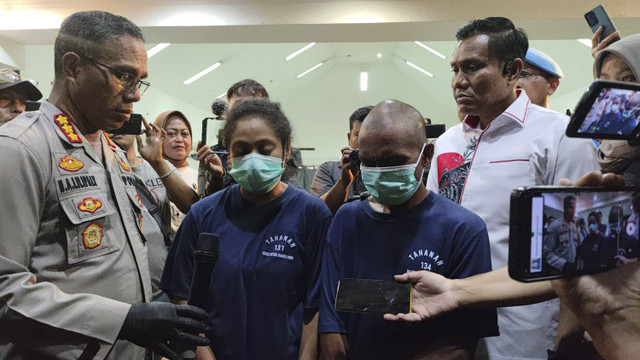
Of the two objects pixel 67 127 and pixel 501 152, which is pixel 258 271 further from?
pixel 501 152

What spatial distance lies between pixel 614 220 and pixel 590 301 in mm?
151

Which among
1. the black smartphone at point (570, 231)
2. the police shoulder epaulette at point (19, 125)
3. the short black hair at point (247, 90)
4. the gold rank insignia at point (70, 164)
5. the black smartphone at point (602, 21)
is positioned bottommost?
the black smartphone at point (570, 231)

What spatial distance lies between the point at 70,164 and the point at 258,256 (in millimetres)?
639

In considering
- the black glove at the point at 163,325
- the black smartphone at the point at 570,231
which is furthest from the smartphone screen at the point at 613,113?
the black glove at the point at 163,325

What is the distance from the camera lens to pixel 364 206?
155cm

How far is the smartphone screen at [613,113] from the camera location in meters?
0.75

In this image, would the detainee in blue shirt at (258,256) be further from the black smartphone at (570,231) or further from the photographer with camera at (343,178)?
the black smartphone at (570,231)

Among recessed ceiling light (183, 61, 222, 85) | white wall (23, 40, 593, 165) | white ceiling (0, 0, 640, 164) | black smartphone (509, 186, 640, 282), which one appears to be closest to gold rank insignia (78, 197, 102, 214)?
black smartphone (509, 186, 640, 282)

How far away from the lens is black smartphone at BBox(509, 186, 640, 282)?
2.45 feet

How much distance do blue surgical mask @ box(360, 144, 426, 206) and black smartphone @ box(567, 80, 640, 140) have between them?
69cm

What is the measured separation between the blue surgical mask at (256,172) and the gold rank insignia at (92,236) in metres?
0.48

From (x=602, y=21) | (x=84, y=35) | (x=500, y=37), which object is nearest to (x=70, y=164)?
(x=84, y=35)

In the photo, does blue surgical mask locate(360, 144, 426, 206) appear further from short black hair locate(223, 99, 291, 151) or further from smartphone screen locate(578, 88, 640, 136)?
smartphone screen locate(578, 88, 640, 136)

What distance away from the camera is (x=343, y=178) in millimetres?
2520
